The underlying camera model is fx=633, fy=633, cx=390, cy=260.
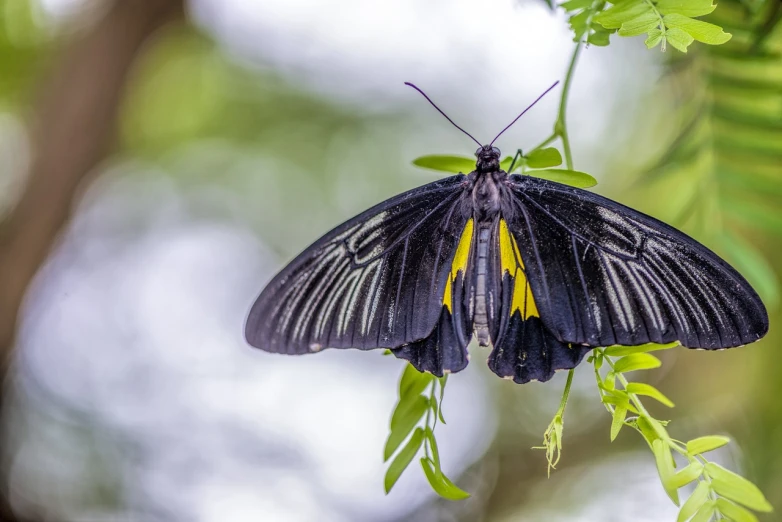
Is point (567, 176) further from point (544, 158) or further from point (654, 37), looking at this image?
point (654, 37)

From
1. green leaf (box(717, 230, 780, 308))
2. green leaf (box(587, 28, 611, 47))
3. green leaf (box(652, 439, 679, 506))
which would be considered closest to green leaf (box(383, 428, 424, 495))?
green leaf (box(652, 439, 679, 506))

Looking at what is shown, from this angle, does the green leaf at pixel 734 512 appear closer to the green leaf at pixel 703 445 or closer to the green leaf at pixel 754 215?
the green leaf at pixel 703 445

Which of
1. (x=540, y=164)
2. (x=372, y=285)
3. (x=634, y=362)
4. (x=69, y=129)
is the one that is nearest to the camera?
(x=634, y=362)

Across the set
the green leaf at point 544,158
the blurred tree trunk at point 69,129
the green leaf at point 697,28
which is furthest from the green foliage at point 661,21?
the blurred tree trunk at point 69,129

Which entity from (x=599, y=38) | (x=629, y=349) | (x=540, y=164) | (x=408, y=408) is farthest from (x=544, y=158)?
(x=408, y=408)

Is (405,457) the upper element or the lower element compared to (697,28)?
lower

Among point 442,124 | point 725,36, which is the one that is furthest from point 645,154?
point 725,36

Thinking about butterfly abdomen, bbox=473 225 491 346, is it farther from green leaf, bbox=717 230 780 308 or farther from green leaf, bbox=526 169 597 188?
green leaf, bbox=717 230 780 308
